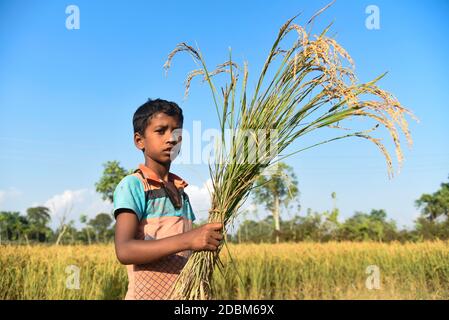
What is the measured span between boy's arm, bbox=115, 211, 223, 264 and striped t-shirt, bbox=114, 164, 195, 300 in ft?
0.24

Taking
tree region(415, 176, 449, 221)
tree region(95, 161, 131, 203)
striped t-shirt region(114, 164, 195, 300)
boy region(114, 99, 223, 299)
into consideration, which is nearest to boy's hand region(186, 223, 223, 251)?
boy region(114, 99, 223, 299)

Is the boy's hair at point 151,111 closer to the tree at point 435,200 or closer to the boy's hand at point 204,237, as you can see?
the boy's hand at point 204,237

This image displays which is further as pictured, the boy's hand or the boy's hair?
the boy's hair

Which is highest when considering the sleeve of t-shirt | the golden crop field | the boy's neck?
the boy's neck

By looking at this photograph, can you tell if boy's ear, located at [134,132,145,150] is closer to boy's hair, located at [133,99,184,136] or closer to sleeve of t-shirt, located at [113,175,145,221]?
boy's hair, located at [133,99,184,136]

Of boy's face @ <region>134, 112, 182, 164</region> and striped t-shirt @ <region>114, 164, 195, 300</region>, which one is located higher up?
boy's face @ <region>134, 112, 182, 164</region>

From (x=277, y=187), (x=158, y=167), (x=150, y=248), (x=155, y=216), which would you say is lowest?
(x=150, y=248)

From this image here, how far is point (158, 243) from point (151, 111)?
0.53m

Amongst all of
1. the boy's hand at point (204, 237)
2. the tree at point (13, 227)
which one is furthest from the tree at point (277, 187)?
the tree at point (13, 227)

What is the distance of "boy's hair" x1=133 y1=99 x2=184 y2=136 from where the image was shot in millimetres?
1674

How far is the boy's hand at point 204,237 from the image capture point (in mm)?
1406

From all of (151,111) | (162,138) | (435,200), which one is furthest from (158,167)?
(435,200)

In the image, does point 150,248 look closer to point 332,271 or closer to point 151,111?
point 151,111

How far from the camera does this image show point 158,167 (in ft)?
5.44
